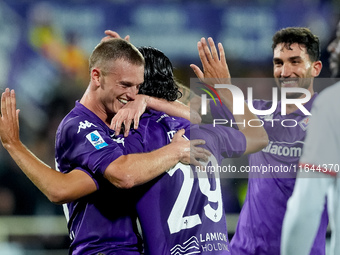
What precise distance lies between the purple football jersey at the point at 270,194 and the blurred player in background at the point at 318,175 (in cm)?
189

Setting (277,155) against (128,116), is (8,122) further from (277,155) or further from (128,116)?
(277,155)

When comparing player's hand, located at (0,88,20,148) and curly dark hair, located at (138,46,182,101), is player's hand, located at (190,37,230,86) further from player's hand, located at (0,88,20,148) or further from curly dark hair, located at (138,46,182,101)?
player's hand, located at (0,88,20,148)

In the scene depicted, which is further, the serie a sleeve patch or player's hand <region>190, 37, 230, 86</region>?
player's hand <region>190, 37, 230, 86</region>

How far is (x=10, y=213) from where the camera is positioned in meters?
7.80

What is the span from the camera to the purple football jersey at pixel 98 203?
319cm

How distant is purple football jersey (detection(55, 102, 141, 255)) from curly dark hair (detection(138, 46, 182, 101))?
1.46 ft

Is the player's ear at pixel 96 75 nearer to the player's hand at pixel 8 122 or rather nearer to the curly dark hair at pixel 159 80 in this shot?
the curly dark hair at pixel 159 80

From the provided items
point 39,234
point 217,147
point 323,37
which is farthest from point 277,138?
point 323,37

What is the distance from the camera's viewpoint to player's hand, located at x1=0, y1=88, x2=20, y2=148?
130 inches

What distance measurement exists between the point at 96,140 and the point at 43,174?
36 cm

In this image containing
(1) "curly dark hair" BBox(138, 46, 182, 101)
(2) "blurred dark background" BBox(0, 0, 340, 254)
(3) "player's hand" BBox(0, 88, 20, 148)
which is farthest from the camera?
(2) "blurred dark background" BBox(0, 0, 340, 254)

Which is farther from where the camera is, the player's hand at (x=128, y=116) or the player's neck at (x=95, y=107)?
the player's neck at (x=95, y=107)

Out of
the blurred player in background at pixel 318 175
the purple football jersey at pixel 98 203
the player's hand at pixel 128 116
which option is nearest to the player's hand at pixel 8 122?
the purple football jersey at pixel 98 203

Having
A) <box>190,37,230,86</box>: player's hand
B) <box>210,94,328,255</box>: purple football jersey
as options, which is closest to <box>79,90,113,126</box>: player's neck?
A: <box>190,37,230,86</box>: player's hand
